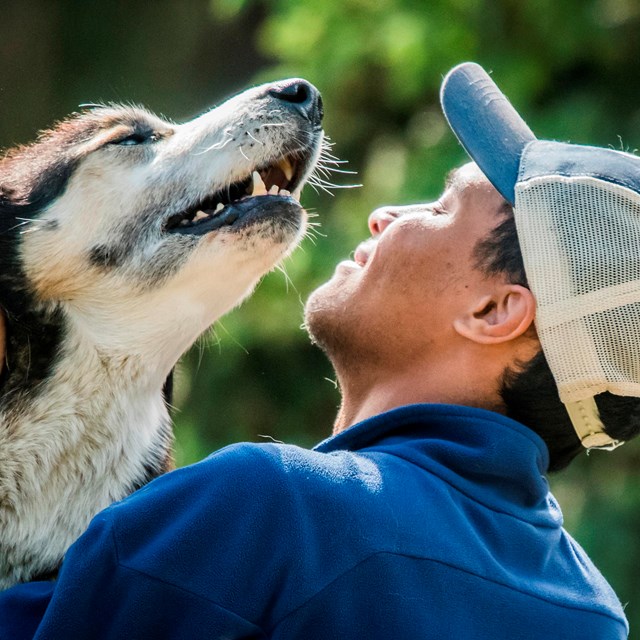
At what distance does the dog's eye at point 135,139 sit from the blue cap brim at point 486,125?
0.98 m

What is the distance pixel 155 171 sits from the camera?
3.52 metres

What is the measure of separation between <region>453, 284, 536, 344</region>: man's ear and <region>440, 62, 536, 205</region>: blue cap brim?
9.6 inches

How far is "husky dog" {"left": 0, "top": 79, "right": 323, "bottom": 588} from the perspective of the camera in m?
3.26

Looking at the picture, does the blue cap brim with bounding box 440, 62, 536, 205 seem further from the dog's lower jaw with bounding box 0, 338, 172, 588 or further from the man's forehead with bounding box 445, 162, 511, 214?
the dog's lower jaw with bounding box 0, 338, 172, 588

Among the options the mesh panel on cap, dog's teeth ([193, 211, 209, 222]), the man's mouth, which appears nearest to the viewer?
the mesh panel on cap

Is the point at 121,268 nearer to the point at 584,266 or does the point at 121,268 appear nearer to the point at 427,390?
the point at 427,390

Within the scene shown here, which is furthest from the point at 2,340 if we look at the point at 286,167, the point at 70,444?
the point at 286,167

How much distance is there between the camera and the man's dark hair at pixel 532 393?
2967 mm

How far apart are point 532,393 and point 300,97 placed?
3.99ft

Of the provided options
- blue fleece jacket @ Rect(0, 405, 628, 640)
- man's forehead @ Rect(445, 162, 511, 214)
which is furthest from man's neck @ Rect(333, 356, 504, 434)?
man's forehead @ Rect(445, 162, 511, 214)

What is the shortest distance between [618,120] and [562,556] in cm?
416

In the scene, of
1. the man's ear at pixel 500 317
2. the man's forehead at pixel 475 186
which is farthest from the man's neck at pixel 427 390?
the man's forehead at pixel 475 186

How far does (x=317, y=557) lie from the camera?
2293mm

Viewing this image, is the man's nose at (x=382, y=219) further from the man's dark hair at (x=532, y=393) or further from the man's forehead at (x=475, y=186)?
the man's dark hair at (x=532, y=393)
